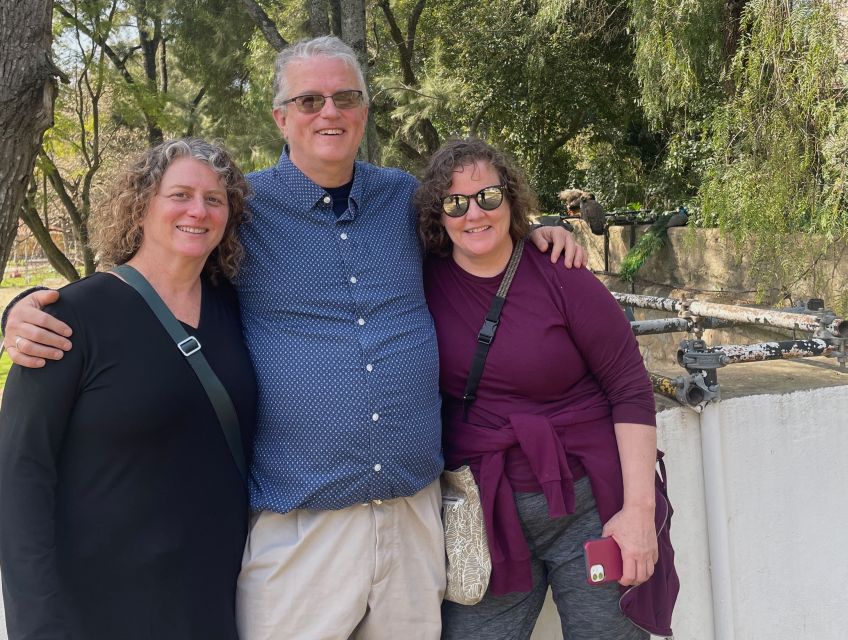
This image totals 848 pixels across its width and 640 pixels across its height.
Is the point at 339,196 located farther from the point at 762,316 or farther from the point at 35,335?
the point at 762,316

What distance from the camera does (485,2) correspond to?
11.4 m

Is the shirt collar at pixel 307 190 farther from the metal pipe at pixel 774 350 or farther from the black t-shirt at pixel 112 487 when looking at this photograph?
the metal pipe at pixel 774 350

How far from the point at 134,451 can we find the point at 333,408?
0.47 meters

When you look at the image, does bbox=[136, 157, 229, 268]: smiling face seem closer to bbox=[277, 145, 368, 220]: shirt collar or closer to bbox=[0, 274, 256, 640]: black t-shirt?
bbox=[0, 274, 256, 640]: black t-shirt

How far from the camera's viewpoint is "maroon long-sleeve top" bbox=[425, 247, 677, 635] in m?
1.96

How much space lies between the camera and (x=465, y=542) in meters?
1.99

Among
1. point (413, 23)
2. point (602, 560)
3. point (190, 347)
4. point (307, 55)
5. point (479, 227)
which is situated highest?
point (413, 23)

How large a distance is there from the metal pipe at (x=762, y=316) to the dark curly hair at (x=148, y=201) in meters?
1.48

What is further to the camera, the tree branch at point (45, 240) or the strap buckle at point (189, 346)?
the tree branch at point (45, 240)

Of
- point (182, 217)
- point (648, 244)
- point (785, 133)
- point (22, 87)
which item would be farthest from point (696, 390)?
point (648, 244)


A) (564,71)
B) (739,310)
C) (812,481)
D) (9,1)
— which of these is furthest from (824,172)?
(564,71)

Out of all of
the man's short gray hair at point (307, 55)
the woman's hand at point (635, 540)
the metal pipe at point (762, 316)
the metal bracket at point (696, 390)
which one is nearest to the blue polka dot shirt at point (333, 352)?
the man's short gray hair at point (307, 55)

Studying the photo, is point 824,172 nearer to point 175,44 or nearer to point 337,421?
point 337,421

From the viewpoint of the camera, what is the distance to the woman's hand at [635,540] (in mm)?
1917
